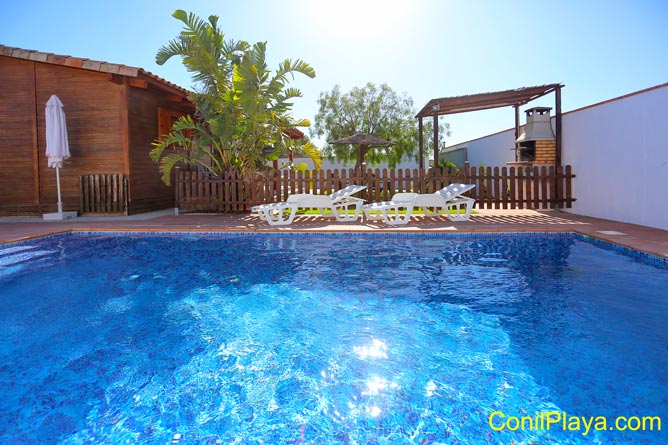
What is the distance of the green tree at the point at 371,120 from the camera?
26312 millimetres

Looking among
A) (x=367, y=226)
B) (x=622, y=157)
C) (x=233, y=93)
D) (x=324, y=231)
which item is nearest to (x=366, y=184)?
(x=367, y=226)

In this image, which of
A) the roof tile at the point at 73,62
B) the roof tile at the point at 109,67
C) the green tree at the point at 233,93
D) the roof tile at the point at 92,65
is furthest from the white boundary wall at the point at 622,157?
the roof tile at the point at 73,62

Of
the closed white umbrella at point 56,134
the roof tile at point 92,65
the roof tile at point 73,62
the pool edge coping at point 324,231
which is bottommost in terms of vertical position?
the pool edge coping at point 324,231

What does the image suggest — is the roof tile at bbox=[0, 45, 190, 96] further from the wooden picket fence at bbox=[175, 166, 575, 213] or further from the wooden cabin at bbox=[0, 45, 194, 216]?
the wooden picket fence at bbox=[175, 166, 575, 213]

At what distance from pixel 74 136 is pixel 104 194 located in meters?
1.80

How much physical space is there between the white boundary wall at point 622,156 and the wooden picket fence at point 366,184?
842 mm

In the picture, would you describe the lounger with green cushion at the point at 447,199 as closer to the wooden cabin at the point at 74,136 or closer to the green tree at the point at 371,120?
the wooden cabin at the point at 74,136

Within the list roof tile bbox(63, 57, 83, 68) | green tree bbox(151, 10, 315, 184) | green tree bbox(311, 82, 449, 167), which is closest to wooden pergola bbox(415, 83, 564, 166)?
green tree bbox(151, 10, 315, 184)

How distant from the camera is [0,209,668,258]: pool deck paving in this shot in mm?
7652

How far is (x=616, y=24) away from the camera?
11977mm

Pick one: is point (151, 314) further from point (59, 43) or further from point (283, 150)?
point (59, 43)

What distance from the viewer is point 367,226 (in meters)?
8.95

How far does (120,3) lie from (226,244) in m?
9.49

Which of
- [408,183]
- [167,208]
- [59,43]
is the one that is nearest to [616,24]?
[408,183]
